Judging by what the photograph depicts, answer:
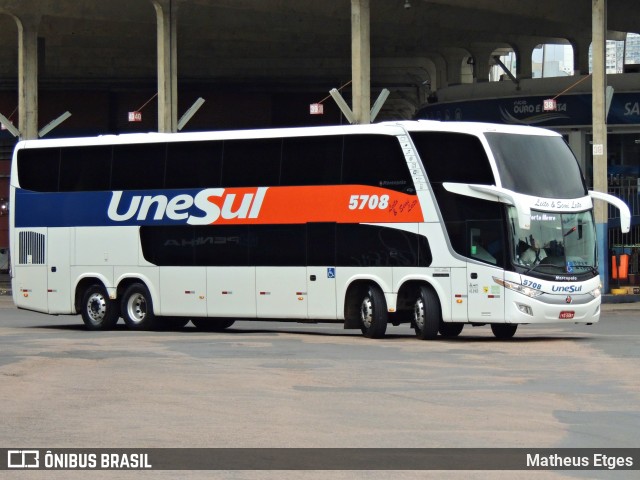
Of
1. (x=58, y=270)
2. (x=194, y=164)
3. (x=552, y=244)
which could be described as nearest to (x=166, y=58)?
(x=58, y=270)

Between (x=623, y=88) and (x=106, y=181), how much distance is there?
26200 millimetres

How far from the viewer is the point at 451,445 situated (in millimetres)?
12547

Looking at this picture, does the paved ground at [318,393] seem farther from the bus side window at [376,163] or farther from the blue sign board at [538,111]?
the blue sign board at [538,111]

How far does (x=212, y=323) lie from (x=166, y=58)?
58.2ft

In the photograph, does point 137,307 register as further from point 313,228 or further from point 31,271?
point 313,228

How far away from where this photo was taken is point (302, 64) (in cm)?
7019

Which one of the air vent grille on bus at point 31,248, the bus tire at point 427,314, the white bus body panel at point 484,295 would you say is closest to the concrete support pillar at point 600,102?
the bus tire at point 427,314

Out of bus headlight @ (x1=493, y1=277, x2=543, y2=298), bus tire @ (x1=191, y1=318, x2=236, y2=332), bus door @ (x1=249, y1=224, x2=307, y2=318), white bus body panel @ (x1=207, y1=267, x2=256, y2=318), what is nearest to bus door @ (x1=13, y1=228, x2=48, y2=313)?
bus tire @ (x1=191, y1=318, x2=236, y2=332)

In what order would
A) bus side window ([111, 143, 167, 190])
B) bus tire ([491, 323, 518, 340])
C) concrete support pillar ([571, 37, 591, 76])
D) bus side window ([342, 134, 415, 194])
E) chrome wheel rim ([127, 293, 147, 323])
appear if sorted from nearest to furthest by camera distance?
1. bus side window ([342, 134, 415, 194])
2. bus tire ([491, 323, 518, 340])
3. bus side window ([111, 143, 167, 190])
4. chrome wheel rim ([127, 293, 147, 323])
5. concrete support pillar ([571, 37, 591, 76])

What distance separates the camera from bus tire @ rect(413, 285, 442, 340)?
26547 millimetres

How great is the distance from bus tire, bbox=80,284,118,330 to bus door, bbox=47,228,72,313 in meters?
0.44

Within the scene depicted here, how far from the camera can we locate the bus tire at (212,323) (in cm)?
3203

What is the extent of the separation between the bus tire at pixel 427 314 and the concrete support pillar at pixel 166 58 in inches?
917

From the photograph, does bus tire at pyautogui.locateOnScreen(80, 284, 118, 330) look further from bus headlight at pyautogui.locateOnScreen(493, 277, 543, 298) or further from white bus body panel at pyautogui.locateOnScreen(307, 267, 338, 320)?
bus headlight at pyautogui.locateOnScreen(493, 277, 543, 298)
